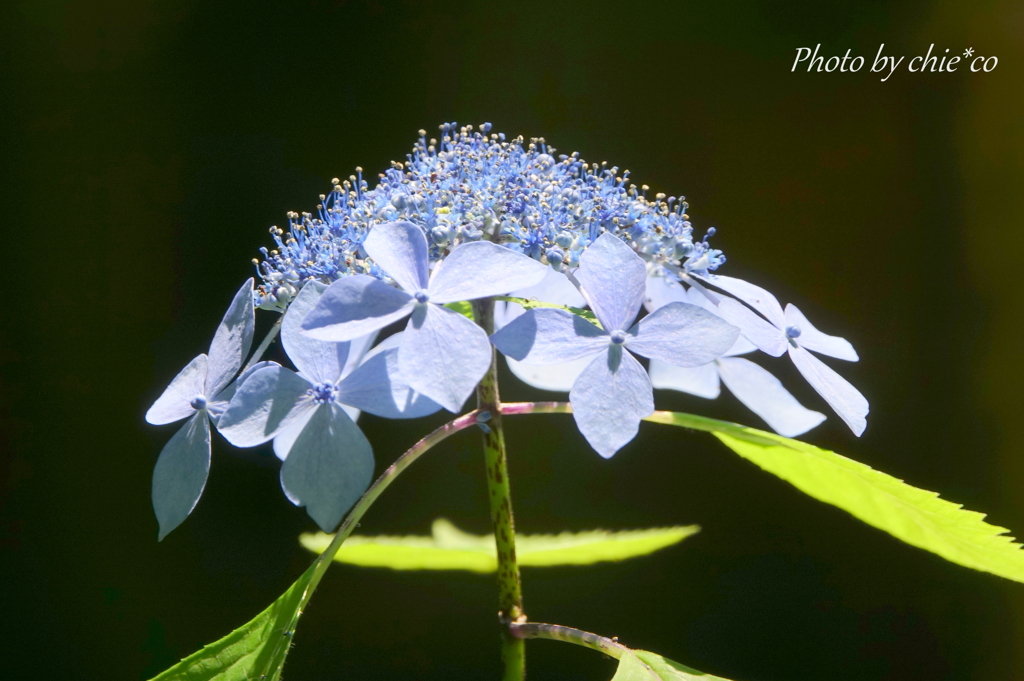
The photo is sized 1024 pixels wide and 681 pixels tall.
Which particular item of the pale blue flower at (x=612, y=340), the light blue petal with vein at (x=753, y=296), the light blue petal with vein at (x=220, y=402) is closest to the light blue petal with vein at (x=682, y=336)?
the pale blue flower at (x=612, y=340)

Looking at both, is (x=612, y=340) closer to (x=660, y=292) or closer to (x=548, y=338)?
(x=548, y=338)

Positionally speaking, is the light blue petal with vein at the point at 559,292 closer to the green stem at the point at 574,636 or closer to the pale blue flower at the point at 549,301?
the pale blue flower at the point at 549,301

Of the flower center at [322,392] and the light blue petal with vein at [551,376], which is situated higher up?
the light blue petal with vein at [551,376]

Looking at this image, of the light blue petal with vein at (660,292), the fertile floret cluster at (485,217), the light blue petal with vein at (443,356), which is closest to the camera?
the light blue petal with vein at (443,356)

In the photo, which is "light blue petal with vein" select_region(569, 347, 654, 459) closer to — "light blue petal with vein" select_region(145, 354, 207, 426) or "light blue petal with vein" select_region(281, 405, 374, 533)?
"light blue petal with vein" select_region(281, 405, 374, 533)

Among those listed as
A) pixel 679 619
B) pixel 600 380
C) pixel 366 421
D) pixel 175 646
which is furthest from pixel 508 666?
pixel 175 646

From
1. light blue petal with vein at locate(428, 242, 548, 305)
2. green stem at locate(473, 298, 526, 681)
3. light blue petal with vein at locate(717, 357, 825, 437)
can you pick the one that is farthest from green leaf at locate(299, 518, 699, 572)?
light blue petal with vein at locate(428, 242, 548, 305)
